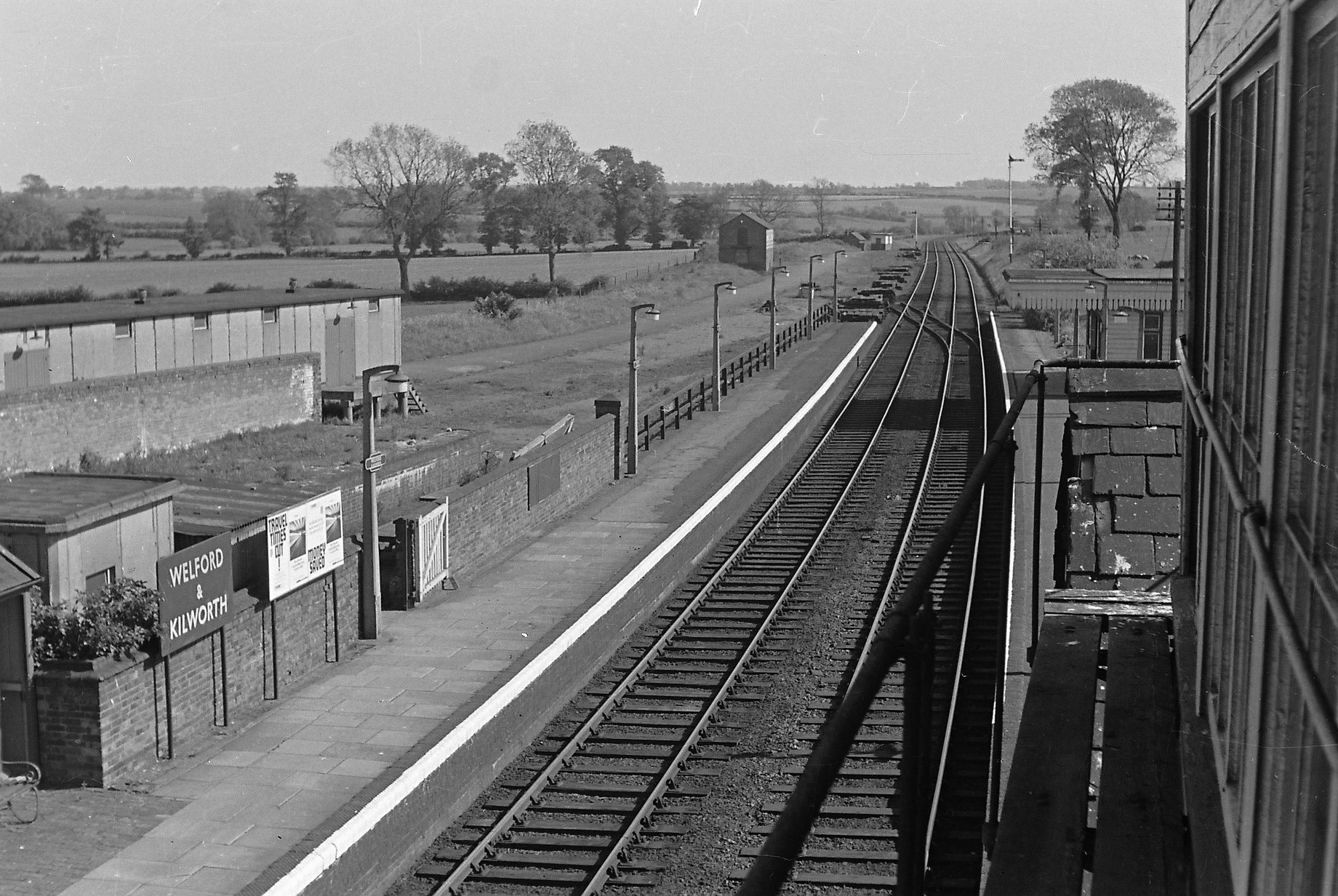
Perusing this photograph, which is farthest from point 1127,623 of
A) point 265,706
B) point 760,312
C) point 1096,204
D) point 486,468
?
point 1096,204

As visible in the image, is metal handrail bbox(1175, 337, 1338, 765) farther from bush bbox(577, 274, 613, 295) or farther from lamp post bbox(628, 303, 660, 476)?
bush bbox(577, 274, 613, 295)

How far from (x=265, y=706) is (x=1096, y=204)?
345 ft

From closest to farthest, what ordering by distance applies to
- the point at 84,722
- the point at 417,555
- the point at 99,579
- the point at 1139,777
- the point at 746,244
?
the point at 1139,777, the point at 84,722, the point at 99,579, the point at 417,555, the point at 746,244

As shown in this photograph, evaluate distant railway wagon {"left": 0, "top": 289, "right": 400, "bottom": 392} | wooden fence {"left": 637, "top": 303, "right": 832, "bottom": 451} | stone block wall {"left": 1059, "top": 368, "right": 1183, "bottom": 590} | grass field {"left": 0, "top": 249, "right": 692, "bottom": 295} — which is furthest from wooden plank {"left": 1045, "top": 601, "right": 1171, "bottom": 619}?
grass field {"left": 0, "top": 249, "right": 692, "bottom": 295}

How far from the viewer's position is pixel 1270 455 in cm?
305

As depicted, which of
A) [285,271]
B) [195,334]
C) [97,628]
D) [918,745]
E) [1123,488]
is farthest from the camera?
[285,271]

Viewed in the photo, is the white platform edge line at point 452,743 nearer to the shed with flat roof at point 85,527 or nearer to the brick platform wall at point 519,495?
the brick platform wall at point 519,495

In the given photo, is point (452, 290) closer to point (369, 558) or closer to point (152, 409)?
point (152, 409)

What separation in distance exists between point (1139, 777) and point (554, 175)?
105664 mm

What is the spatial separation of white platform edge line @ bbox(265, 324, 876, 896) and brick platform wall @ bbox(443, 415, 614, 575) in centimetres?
236

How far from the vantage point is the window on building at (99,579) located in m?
14.0

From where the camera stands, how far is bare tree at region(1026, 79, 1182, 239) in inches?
3076

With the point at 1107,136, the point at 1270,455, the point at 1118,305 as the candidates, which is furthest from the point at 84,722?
the point at 1107,136

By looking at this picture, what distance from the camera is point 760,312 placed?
74.8m
